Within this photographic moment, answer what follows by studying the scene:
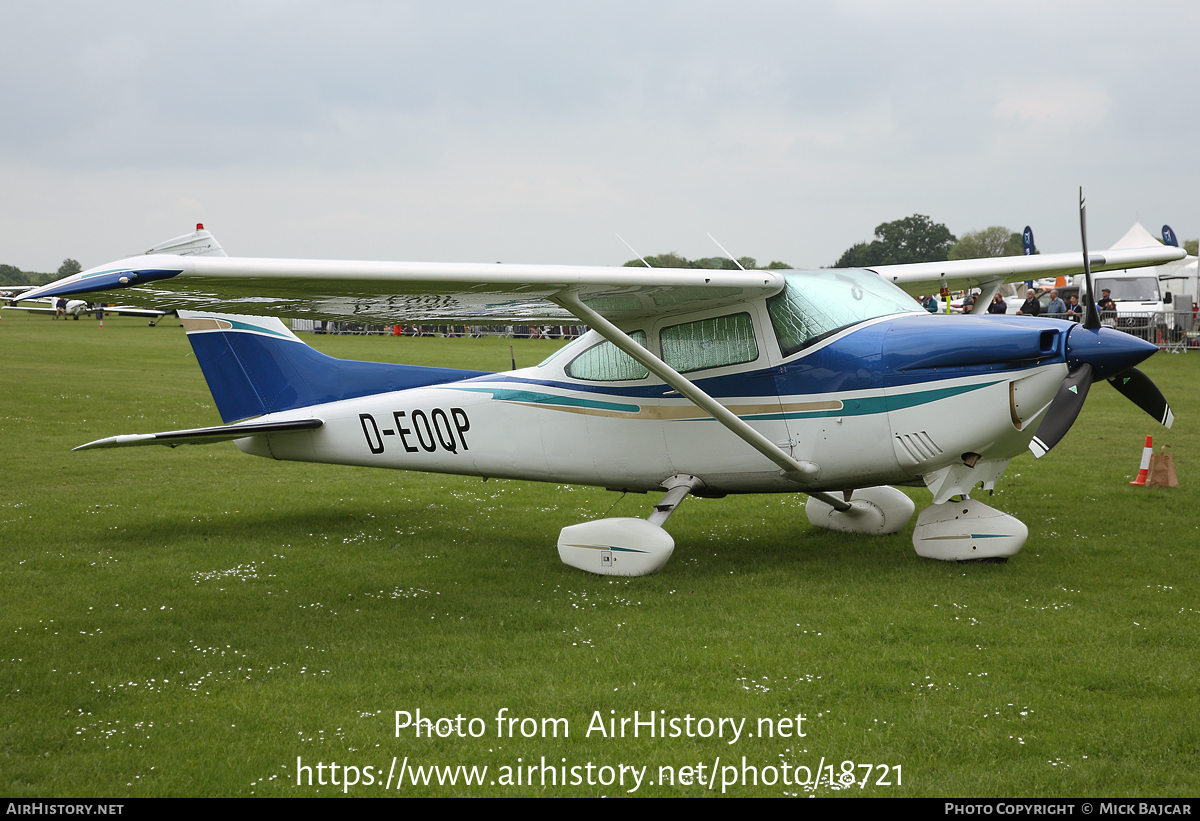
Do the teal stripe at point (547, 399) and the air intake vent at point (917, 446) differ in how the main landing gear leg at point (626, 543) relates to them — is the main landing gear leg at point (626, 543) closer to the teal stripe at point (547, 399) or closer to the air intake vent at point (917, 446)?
the teal stripe at point (547, 399)

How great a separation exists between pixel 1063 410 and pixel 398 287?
180 inches

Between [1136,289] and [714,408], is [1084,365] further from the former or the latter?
[1136,289]

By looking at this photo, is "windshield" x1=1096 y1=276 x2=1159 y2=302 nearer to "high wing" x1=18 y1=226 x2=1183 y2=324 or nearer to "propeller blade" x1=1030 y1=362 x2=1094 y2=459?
"propeller blade" x1=1030 y1=362 x2=1094 y2=459

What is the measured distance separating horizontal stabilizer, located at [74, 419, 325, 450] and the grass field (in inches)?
37.6

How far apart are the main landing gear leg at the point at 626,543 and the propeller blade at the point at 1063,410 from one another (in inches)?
101

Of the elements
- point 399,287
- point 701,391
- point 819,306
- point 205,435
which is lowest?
point 205,435

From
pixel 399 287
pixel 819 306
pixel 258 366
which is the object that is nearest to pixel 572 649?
pixel 399 287

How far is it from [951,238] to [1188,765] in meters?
85.6

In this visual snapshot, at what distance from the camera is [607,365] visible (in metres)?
7.79

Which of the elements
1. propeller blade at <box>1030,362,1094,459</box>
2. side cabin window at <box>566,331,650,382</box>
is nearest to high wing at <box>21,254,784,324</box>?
side cabin window at <box>566,331,650,382</box>

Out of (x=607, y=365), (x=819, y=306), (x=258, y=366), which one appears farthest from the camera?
(x=258, y=366)

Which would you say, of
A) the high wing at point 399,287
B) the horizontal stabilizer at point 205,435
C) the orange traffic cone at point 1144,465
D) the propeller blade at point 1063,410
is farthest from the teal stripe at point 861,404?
the orange traffic cone at point 1144,465

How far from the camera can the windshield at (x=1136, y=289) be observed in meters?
34.4

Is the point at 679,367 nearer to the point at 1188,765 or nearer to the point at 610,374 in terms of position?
the point at 610,374
